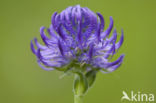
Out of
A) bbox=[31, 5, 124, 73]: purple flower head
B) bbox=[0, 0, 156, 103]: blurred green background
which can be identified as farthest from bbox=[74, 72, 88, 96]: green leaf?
bbox=[0, 0, 156, 103]: blurred green background

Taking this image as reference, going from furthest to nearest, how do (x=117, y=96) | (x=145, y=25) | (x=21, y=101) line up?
(x=145, y=25) → (x=21, y=101) → (x=117, y=96)

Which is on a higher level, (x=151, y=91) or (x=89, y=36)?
(x=89, y=36)

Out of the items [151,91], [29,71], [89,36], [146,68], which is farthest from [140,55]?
[89,36]

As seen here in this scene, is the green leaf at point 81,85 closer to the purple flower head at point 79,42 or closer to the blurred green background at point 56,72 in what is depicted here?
the purple flower head at point 79,42

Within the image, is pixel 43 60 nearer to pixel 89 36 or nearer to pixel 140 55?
pixel 89 36

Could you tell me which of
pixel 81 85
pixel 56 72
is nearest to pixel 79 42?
pixel 81 85

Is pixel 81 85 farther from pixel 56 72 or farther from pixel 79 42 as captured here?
pixel 56 72
